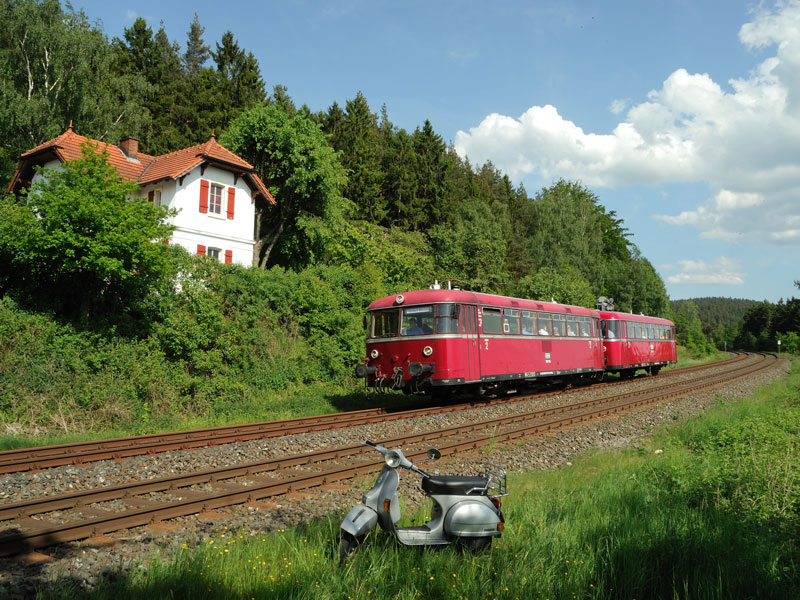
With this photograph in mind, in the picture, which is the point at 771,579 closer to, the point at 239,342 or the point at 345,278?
the point at 239,342

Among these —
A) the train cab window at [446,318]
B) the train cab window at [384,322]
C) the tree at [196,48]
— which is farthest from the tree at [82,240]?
the tree at [196,48]

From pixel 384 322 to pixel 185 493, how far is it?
9.61 metres

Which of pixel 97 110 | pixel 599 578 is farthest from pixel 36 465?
pixel 97 110

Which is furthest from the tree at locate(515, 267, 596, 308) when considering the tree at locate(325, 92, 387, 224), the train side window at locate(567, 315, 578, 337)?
the train side window at locate(567, 315, 578, 337)

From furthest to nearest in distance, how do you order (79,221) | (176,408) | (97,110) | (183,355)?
(97,110) → (183,355) → (176,408) → (79,221)

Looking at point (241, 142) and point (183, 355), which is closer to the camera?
point (183, 355)

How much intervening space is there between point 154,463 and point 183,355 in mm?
8446

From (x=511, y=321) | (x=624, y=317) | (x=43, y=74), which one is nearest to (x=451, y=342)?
(x=511, y=321)

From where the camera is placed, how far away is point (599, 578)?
457 centimetres

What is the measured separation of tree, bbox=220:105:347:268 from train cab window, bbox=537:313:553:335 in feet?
46.8

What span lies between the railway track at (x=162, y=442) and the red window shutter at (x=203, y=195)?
16.4 m

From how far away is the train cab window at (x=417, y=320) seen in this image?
15.5m

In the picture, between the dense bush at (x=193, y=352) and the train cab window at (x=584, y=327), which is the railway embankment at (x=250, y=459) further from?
the train cab window at (x=584, y=327)

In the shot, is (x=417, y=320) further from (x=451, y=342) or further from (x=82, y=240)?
(x=82, y=240)
